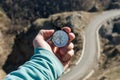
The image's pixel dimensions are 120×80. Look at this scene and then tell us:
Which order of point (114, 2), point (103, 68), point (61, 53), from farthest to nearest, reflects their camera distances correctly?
point (114, 2) < point (103, 68) < point (61, 53)

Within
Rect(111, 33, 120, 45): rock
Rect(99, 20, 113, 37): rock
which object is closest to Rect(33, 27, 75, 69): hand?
Rect(111, 33, 120, 45): rock

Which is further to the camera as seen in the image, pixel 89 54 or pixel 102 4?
pixel 102 4

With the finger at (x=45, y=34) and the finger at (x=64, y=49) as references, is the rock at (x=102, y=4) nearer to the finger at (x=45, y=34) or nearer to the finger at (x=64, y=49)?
the finger at (x=45, y=34)

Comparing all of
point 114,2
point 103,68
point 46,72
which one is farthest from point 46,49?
point 114,2

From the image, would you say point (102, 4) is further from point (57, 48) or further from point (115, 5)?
point (57, 48)

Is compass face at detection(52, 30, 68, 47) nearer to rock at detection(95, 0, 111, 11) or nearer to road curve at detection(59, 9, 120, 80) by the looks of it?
road curve at detection(59, 9, 120, 80)

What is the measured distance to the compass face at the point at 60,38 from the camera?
5.33 meters

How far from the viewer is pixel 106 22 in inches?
3034

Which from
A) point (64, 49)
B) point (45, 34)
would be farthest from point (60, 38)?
point (64, 49)

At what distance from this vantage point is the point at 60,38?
579 cm

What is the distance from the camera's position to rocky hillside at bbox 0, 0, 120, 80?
61781 mm

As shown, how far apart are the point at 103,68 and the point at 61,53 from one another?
178 feet

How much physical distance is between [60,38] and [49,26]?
6874cm

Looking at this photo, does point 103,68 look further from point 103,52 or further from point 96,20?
point 96,20
